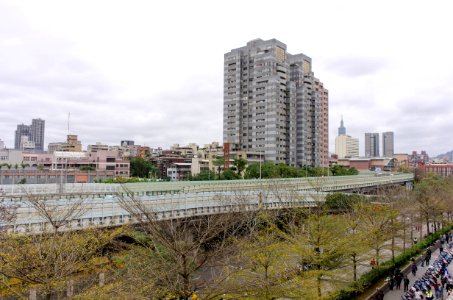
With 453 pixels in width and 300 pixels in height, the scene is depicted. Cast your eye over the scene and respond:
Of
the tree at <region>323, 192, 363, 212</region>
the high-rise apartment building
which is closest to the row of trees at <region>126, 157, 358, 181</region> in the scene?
the high-rise apartment building

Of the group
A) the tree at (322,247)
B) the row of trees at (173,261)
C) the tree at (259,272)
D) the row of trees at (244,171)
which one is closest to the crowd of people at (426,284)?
the row of trees at (173,261)

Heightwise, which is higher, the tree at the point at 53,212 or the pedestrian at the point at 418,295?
the tree at the point at 53,212

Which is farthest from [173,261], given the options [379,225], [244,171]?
[244,171]

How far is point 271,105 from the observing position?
110 meters

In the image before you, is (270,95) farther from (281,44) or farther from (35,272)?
(35,272)

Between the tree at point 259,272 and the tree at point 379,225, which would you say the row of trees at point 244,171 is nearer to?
the tree at point 379,225

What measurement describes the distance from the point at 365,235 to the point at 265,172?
2276 inches

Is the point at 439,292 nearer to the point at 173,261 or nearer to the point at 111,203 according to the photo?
the point at 173,261

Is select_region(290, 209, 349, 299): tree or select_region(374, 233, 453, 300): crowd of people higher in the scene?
select_region(290, 209, 349, 299): tree

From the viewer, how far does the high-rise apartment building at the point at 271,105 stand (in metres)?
110

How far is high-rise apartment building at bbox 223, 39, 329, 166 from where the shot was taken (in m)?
110

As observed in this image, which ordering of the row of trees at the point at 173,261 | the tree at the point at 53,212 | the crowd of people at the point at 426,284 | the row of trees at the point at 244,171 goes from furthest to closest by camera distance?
the row of trees at the point at 244,171, the crowd of people at the point at 426,284, the tree at the point at 53,212, the row of trees at the point at 173,261

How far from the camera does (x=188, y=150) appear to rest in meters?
138

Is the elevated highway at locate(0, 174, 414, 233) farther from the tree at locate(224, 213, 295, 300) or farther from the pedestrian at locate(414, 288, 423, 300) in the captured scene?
the pedestrian at locate(414, 288, 423, 300)
